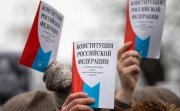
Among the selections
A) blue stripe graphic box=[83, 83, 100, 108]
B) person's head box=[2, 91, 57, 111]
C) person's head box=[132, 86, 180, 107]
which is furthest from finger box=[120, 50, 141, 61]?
person's head box=[132, 86, 180, 107]

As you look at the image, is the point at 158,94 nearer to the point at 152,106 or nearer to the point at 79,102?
the point at 152,106

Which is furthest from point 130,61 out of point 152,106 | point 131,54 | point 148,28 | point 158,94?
point 158,94

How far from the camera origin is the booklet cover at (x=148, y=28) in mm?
4977

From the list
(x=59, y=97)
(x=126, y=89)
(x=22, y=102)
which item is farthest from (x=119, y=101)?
(x=22, y=102)

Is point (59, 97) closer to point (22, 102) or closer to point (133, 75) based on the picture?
point (133, 75)

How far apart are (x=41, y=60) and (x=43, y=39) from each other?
125 millimetres

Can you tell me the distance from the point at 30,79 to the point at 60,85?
7739mm

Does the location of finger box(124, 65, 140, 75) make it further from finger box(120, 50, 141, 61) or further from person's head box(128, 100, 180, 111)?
person's head box(128, 100, 180, 111)

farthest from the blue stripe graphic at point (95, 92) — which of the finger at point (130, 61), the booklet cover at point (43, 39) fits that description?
the finger at point (130, 61)

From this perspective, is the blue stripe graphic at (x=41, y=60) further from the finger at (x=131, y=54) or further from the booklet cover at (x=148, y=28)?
the booklet cover at (x=148, y=28)

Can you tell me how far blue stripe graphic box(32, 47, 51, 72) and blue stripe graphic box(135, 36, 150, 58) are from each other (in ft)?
2.00

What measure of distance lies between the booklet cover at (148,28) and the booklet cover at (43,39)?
49cm

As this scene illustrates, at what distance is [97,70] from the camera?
421cm

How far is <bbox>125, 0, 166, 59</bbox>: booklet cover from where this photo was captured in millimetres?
4977
